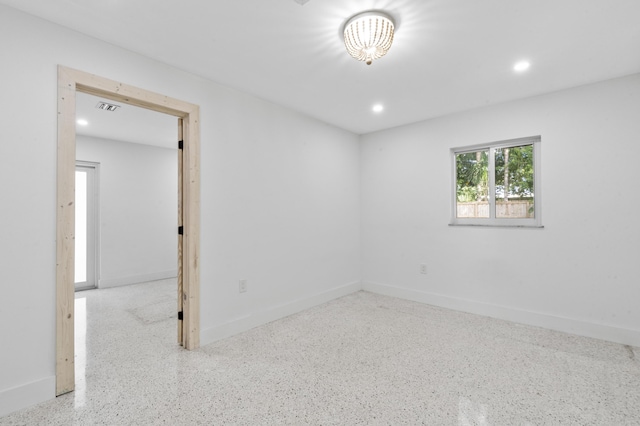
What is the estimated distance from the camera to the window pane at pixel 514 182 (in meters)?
3.21

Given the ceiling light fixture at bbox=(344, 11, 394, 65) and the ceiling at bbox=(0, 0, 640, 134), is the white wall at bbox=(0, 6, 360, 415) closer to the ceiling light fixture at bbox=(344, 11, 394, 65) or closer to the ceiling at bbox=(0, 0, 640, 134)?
the ceiling at bbox=(0, 0, 640, 134)

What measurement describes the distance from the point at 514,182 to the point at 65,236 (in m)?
4.16

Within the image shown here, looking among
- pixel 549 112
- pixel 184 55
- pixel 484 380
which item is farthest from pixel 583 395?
pixel 184 55

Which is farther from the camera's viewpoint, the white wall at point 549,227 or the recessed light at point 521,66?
the white wall at point 549,227

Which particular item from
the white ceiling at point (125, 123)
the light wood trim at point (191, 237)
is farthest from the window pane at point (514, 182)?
the white ceiling at point (125, 123)

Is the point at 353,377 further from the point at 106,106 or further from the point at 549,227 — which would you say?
the point at 106,106

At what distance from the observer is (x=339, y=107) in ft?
11.2

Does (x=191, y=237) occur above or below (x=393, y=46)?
below

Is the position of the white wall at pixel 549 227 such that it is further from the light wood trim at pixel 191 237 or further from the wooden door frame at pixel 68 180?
the wooden door frame at pixel 68 180

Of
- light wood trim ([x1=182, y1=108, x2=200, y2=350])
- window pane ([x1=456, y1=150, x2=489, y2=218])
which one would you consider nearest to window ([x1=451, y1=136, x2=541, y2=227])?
window pane ([x1=456, y1=150, x2=489, y2=218])

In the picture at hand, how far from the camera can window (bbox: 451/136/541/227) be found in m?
3.19

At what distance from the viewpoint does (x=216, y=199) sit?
9.03 ft

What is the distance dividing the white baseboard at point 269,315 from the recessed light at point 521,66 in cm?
314

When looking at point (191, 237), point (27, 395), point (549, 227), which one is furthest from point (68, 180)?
point (549, 227)
